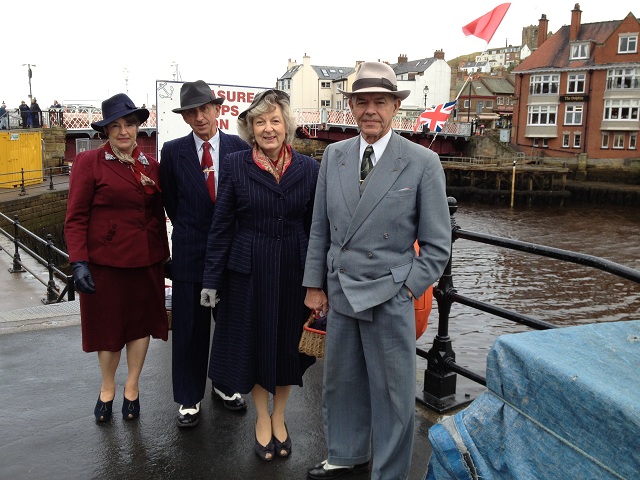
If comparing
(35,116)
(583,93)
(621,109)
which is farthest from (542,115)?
(35,116)

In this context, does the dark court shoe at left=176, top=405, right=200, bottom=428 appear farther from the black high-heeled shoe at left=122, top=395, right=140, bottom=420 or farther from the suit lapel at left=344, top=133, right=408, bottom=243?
the suit lapel at left=344, top=133, right=408, bottom=243

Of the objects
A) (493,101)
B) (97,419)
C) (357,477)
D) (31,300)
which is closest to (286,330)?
(357,477)

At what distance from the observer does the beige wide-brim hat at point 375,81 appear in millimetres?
2725

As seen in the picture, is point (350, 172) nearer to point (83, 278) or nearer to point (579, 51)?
point (83, 278)

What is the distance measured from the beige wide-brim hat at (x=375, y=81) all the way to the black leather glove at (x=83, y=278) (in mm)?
1704

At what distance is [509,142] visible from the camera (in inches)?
1945

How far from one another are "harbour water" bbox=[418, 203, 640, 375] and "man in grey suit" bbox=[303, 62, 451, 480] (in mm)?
6858

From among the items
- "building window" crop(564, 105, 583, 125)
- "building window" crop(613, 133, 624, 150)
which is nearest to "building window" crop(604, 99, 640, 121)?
"building window" crop(613, 133, 624, 150)

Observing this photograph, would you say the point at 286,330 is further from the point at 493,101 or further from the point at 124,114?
the point at 493,101

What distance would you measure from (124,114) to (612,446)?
2901 millimetres

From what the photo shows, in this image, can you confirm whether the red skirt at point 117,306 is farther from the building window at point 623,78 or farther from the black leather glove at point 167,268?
the building window at point 623,78

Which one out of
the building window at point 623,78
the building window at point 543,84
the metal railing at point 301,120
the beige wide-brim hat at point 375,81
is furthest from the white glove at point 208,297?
the building window at point 543,84

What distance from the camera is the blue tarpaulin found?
1.40 m

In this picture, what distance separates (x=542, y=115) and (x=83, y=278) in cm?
4878
